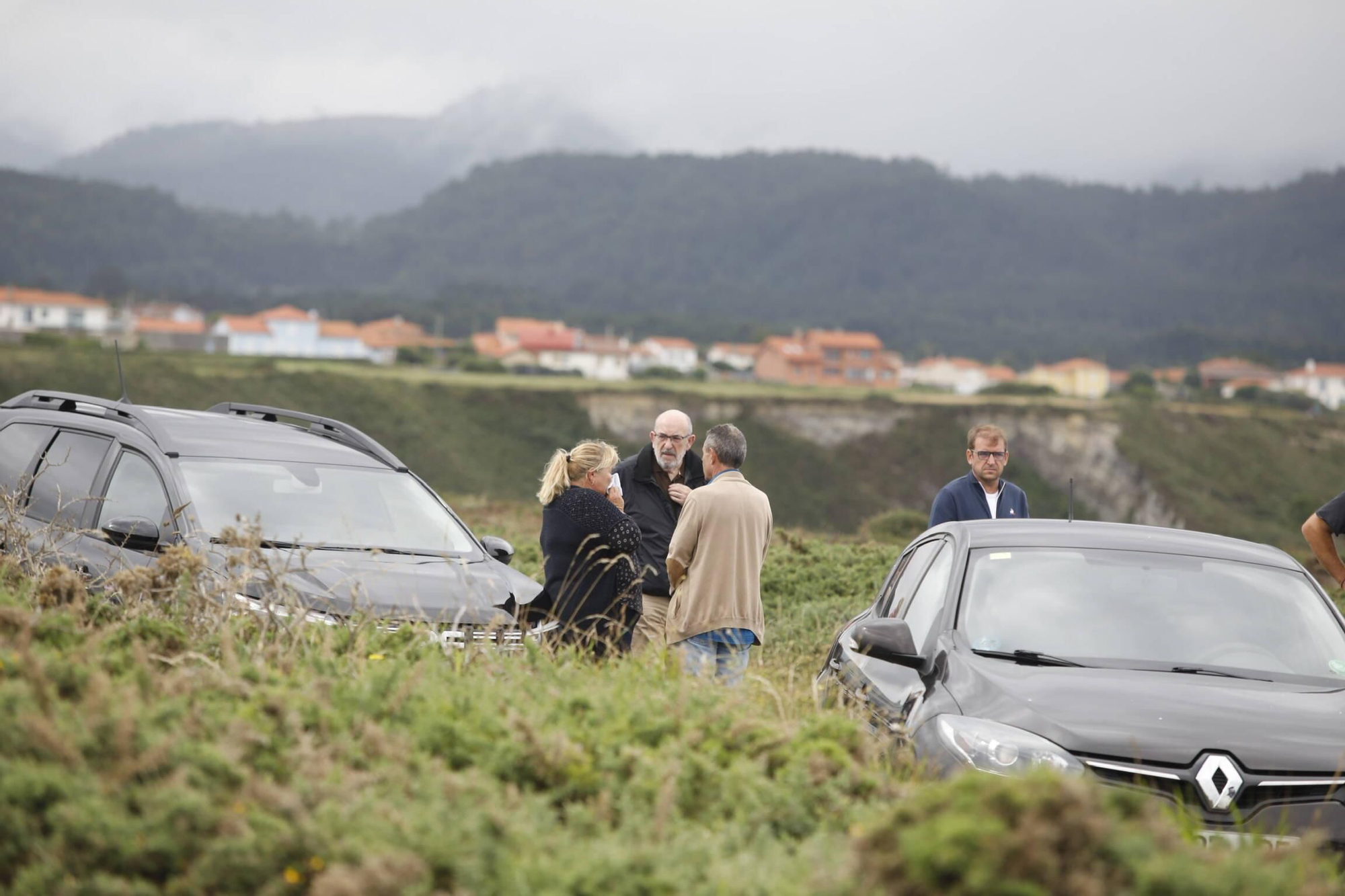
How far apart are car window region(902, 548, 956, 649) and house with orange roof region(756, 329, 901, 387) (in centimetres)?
15410

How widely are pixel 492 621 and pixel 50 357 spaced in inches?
2805

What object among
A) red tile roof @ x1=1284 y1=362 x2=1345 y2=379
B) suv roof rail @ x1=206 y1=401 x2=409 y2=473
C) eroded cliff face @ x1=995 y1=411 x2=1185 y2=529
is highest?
red tile roof @ x1=1284 y1=362 x2=1345 y2=379

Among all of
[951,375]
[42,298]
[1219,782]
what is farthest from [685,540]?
[951,375]

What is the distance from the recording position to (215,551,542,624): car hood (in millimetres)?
6367

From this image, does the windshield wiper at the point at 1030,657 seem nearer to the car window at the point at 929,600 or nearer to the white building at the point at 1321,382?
the car window at the point at 929,600

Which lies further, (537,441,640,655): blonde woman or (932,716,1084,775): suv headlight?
(537,441,640,655): blonde woman

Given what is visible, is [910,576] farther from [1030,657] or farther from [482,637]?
[482,637]

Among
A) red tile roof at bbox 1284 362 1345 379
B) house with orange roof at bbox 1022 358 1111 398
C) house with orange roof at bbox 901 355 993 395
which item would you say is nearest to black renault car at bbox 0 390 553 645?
house with orange roof at bbox 1022 358 1111 398

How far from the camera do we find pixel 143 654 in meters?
4.46

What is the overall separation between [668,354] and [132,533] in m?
171

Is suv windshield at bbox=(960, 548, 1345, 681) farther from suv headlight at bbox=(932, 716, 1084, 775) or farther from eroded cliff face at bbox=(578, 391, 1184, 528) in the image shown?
eroded cliff face at bbox=(578, 391, 1184, 528)

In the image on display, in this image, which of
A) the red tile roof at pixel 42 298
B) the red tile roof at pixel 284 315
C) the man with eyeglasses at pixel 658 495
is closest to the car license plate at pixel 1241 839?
the man with eyeglasses at pixel 658 495

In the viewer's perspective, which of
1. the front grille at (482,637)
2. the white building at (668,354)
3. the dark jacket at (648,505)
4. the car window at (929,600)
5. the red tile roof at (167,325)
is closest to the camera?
the car window at (929,600)

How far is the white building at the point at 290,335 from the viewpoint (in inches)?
6161
